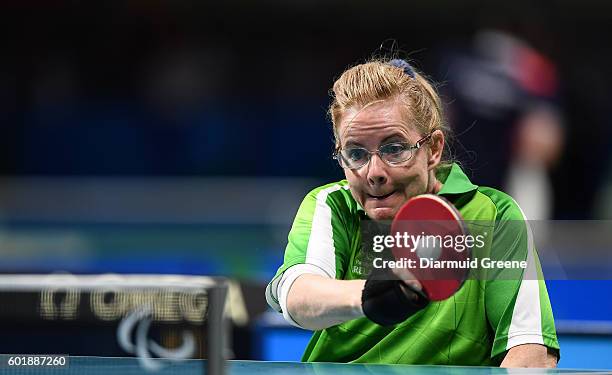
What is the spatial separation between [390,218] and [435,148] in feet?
0.74

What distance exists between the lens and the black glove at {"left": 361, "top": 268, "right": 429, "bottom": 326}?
7.20 ft

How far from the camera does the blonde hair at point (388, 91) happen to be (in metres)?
2.72

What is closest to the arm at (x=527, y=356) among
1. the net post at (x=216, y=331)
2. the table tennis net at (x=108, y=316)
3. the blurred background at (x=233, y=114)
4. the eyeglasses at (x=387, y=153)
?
the eyeglasses at (x=387, y=153)

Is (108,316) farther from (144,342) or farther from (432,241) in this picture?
(432,241)

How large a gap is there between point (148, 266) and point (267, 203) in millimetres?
741

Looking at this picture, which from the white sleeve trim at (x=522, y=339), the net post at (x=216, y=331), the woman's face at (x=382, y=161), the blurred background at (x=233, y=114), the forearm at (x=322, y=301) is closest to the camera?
the net post at (x=216, y=331)

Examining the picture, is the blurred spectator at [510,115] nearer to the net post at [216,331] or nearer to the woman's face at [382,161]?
the woman's face at [382,161]

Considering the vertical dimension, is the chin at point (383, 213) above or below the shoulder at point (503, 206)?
below

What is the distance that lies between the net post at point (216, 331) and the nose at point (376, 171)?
0.83 meters


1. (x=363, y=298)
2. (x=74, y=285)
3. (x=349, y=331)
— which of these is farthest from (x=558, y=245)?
(x=74, y=285)

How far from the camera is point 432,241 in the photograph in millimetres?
2461

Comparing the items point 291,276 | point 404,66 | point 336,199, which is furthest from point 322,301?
point 404,66

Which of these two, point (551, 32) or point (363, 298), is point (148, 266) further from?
point (363, 298)

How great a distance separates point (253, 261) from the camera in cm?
501
